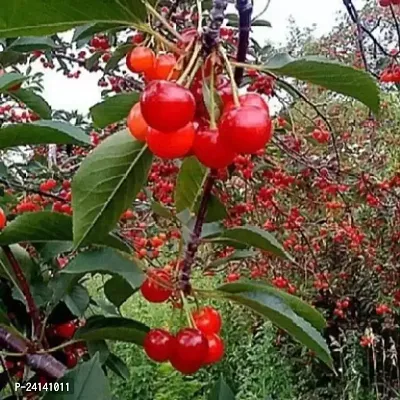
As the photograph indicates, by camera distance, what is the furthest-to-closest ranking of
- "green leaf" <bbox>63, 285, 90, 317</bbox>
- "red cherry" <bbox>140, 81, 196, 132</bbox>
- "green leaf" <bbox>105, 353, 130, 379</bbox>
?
"green leaf" <bbox>105, 353, 130, 379</bbox>, "green leaf" <bbox>63, 285, 90, 317</bbox>, "red cherry" <bbox>140, 81, 196, 132</bbox>

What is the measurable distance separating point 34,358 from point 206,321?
7.2 inches

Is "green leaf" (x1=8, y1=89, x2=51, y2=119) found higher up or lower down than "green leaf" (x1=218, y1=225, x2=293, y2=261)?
higher up

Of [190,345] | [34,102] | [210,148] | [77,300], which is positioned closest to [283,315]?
[190,345]

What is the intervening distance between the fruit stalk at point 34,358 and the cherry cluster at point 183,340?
91mm

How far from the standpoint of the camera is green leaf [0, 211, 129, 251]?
0.70m

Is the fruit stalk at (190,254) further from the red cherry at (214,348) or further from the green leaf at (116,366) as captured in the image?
the green leaf at (116,366)

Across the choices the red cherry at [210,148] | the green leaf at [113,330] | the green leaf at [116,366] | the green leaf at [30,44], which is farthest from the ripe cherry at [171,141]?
the green leaf at [116,366]

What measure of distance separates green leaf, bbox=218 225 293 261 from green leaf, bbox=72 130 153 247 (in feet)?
0.61

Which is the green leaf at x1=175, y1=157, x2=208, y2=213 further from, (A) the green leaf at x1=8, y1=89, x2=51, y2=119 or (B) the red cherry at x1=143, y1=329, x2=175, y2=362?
(A) the green leaf at x1=8, y1=89, x2=51, y2=119

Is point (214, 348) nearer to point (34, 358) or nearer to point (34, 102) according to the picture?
point (34, 358)

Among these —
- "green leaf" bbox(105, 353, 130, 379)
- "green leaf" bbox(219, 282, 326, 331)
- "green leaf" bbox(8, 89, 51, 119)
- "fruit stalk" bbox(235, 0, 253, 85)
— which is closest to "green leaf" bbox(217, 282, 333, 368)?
"green leaf" bbox(219, 282, 326, 331)

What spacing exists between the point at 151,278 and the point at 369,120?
2.85 metres

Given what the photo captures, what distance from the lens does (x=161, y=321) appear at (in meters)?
4.30

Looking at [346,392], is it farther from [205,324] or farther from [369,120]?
[205,324]
